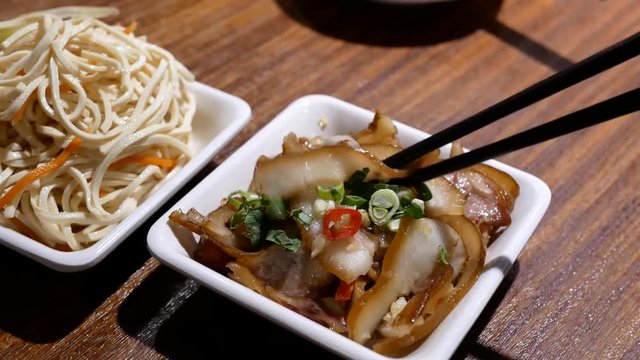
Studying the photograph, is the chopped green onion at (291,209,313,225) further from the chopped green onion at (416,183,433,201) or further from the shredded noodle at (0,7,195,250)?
the shredded noodle at (0,7,195,250)

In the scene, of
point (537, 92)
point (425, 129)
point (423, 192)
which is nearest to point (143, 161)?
point (423, 192)

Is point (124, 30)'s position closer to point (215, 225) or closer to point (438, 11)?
point (215, 225)

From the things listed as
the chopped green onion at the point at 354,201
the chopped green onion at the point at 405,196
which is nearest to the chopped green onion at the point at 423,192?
the chopped green onion at the point at 405,196

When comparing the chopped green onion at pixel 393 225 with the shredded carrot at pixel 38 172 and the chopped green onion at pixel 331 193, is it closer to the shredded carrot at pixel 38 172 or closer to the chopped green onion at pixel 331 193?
the chopped green onion at pixel 331 193

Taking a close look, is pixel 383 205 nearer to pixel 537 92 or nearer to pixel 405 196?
pixel 405 196

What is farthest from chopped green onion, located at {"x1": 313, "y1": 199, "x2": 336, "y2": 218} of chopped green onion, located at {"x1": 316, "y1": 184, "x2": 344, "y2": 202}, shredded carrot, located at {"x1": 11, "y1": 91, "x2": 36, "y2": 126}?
shredded carrot, located at {"x1": 11, "y1": 91, "x2": 36, "y2": 126}

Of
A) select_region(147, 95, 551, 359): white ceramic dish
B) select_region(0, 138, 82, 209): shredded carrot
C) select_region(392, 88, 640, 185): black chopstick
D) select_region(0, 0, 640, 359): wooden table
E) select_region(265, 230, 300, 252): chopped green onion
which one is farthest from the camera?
select_region(0, 138, 82, 209): shredded carrot
